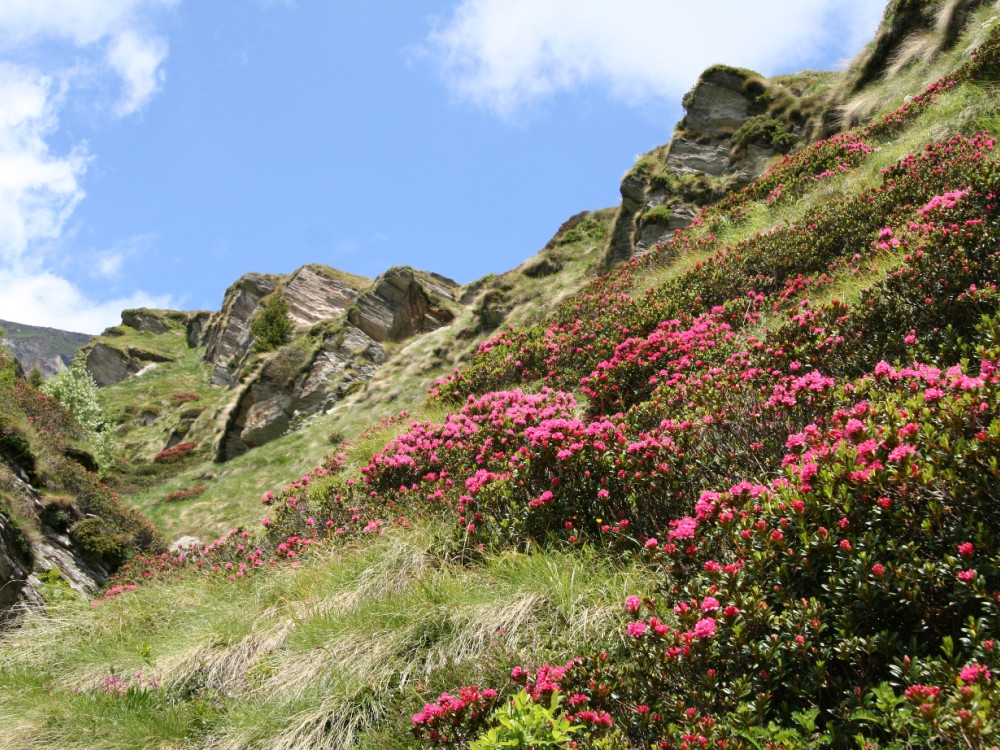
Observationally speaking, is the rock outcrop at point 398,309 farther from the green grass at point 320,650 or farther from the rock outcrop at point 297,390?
the green grass at point 320,650

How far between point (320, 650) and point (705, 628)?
3.31 meters

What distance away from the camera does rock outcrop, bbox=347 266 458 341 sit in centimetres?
3419

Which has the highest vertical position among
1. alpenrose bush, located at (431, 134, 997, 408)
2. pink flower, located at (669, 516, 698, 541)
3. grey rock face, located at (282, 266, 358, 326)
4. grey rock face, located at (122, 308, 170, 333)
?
grey rock face, located at (122, 308, 170, 333)

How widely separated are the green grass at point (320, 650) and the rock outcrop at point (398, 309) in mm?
28067

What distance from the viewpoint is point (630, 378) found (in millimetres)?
8594

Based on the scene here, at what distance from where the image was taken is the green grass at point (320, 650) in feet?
13.7

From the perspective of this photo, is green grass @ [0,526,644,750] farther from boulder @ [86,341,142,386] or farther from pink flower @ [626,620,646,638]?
boulder @ [86,341,142,386]

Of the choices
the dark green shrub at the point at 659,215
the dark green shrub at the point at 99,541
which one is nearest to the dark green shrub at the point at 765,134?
the dark green shrub at the point at 659,215

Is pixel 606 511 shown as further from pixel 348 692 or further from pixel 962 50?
pixel 962 50

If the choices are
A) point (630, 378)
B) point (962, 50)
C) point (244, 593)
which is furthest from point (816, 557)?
point (962, 50)

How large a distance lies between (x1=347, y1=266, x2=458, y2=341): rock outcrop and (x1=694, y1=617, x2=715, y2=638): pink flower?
32.1 m

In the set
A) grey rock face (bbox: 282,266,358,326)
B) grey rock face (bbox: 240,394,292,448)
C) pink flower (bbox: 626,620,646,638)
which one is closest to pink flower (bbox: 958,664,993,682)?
pink flower (bbox: 626,620,646,638)

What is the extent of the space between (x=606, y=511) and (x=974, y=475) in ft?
9.68

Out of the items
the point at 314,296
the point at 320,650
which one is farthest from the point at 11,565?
the point at 314,296
